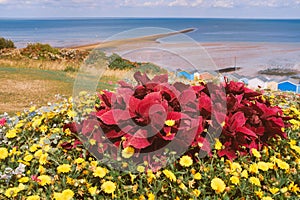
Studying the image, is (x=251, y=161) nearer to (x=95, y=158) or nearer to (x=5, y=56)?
(x=95, y=158)

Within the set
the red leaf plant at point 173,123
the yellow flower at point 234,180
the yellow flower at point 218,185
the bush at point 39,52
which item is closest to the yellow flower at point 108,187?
the red leaf plant at point 173,123

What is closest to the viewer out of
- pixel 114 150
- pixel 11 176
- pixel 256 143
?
pixel 11 176

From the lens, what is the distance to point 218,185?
1.86 m

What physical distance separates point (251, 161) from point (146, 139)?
71 centimetres

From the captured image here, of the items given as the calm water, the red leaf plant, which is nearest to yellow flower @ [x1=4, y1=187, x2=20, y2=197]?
the red leaf plant

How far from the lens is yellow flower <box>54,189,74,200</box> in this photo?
1790mm

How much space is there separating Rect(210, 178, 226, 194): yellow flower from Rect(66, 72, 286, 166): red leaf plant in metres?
0.29

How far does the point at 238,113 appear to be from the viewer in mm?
2332

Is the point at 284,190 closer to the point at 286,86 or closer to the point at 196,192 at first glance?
the point at 196,192

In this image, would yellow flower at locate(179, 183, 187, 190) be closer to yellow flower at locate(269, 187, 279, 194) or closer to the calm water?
yellow flower at locate(269, 187, 279, 194)

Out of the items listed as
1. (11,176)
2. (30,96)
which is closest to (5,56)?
(30,96)

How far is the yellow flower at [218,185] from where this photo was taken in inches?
72.6

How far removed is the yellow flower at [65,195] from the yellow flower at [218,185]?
0.75 m

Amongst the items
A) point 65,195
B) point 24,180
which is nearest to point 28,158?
point 24,180
